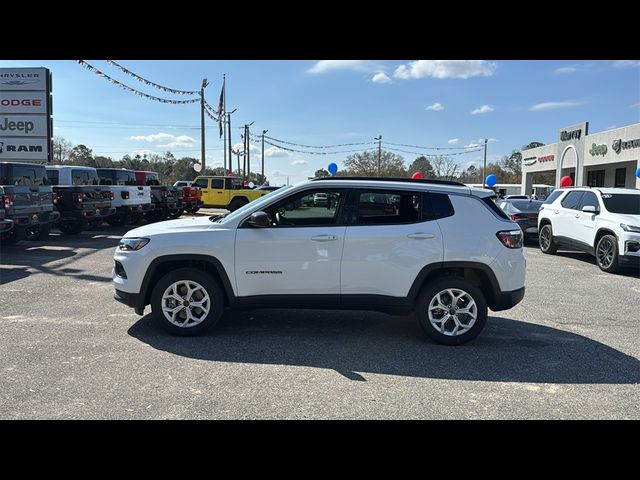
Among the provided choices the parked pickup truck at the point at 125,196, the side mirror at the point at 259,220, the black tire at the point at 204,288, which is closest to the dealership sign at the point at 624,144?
the parked pickup truck at the point at 125,196

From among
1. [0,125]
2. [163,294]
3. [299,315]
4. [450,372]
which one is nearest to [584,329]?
[450,372]

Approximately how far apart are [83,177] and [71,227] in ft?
6.00

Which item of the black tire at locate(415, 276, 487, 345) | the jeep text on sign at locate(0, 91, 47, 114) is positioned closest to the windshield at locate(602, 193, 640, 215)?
the black tire at locate(415, 276, 487, 345)

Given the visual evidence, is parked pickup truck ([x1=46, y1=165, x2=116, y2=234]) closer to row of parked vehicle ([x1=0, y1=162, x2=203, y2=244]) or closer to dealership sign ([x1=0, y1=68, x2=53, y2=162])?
row of parked vehicle ([x1=0, y1=162, x2=203, y2=244])

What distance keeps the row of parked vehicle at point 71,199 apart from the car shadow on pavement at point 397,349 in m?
7.03

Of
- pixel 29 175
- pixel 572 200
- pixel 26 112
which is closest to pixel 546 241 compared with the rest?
pixel 572 200

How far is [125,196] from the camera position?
52.0ft

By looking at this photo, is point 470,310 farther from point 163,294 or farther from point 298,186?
point 163,294

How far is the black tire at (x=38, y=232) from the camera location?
12116mm

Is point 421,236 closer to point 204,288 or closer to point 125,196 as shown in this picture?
point 204,288

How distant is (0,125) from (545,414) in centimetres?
2442

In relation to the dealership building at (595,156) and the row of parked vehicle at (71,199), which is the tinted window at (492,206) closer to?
the row of parked vehicle at (71,199)

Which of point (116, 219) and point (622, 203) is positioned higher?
point (622, 203)
